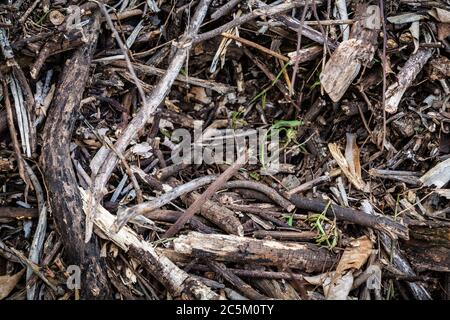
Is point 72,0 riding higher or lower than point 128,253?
higher

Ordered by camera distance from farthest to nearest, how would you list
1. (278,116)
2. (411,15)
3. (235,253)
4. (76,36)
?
(278,116) → (411,15) → (76,36) → (235,253)

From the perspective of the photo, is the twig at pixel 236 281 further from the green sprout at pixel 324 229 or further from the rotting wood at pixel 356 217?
the rotting wood at pixel 356 217

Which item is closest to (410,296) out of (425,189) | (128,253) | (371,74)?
(425,189)

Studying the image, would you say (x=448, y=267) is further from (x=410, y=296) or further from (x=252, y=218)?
(x=252, y=218)

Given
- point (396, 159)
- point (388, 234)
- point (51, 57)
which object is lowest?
point (388, 234)

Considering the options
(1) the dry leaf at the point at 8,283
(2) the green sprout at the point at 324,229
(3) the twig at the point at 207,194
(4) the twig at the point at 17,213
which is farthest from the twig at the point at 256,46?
(1) the dry leaf at the point at 8,283

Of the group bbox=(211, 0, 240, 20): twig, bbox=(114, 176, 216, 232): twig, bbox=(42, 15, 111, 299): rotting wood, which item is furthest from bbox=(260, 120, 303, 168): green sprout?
bbox=(42, 15, 111, 299): rotting wood

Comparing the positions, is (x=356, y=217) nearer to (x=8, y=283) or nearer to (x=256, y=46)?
(x=256, y=46)
